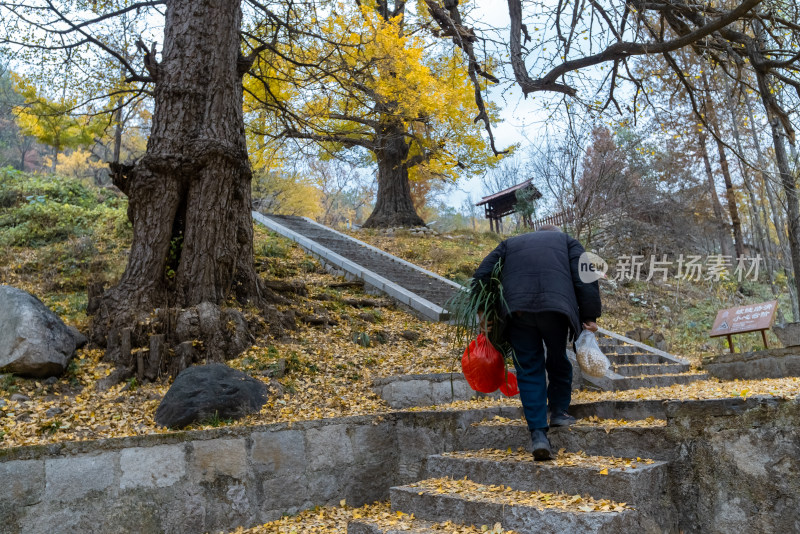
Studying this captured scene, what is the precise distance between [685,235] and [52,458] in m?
18.3

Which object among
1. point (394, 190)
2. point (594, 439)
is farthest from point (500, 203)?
point (594, 439)

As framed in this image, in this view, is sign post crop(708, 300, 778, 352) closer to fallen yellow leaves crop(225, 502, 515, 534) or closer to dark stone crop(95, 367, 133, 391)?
fallen yellow leaves crop(225, 502, 515, 534)

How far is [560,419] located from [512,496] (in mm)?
780

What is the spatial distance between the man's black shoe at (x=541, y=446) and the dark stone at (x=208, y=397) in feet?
7.11

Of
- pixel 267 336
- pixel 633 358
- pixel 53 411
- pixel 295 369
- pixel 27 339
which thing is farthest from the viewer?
pixel 633 358

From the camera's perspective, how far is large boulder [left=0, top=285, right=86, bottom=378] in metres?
4.32

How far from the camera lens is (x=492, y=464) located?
3273 mm

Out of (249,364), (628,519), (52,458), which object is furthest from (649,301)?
(52,458)

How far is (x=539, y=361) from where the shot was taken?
3465 millimetres

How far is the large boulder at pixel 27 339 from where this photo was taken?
432 centimetres

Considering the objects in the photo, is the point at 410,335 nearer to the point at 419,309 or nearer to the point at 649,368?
the point at 419,309

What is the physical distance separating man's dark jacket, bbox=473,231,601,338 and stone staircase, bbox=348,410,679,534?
28.4 inches

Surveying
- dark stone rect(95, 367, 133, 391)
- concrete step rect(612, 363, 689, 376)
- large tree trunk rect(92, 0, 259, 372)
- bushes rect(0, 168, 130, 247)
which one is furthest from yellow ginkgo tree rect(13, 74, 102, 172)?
concrete step rect(612, 363, 689, 376)

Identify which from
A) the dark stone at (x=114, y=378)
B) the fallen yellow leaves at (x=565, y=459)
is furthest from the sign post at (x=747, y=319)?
the dark stone at (x=114, y=378)
